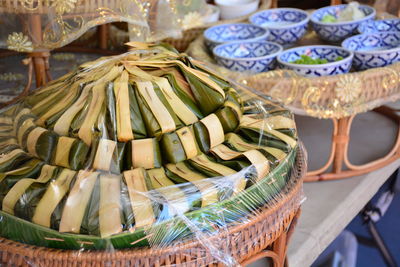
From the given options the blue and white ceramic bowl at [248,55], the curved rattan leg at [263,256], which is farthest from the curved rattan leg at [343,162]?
the curved rattan leg at [263,256]

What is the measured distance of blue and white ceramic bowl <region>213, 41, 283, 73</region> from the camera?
4.03 feet

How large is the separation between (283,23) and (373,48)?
35 cm

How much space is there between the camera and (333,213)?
109cm

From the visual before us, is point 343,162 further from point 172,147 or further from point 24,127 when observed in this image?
point 24,127

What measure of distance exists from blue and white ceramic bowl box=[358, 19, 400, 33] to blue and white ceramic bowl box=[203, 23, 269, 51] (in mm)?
301

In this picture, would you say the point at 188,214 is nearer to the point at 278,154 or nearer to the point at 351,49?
the point at 278,154

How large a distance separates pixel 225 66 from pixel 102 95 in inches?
25.0

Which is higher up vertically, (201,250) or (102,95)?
(102,95)

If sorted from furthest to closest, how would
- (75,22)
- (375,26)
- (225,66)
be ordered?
(375,26)
(225,66)
(75,22)

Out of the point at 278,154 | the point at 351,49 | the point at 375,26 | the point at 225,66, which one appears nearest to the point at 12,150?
the point at 278,154

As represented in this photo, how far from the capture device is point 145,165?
0.65m

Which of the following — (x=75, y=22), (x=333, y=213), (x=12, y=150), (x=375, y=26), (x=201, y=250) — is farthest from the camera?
(x=375, y=26)

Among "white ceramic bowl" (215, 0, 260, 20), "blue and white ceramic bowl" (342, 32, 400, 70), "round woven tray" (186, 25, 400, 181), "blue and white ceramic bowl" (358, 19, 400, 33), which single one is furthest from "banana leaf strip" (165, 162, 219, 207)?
"white ceramic bowl" (215, 0, 260, 20)

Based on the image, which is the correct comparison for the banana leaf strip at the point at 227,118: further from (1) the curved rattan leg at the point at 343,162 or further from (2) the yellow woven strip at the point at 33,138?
(1) the curved rattan leg at the point at 343,162
